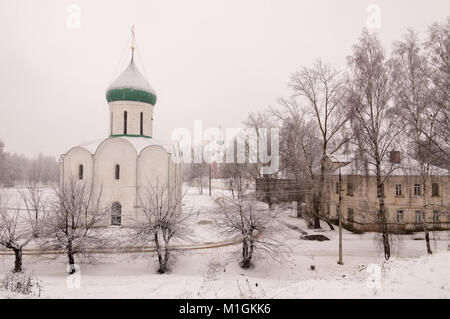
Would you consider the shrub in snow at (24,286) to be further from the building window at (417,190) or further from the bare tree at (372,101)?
the building window at (417,190)

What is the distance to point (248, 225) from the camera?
12570mm

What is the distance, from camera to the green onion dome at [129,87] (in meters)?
20.5

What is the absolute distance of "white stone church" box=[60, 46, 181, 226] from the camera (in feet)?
61.6

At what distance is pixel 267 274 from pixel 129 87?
1717 cm

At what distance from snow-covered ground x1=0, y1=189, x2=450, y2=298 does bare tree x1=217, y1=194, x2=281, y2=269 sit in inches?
27.0

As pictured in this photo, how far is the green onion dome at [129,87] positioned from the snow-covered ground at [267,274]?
1225 cm

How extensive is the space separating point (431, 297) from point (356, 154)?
8.63 metres

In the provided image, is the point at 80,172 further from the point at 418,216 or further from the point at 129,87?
the point at 418,216

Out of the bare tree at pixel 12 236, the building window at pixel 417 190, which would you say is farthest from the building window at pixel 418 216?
the bare tree at pixel 12 236

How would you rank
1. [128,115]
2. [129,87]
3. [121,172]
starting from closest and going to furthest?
[121,172] → [129,87] → [128,115]

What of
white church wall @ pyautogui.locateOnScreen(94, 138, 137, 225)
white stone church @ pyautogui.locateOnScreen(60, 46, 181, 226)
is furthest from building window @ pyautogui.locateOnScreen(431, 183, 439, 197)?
white church wall @ pyautogui.locateOnScreen(94, 138, 137, 225)

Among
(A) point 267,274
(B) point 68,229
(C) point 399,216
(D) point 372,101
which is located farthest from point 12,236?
(C) point 399,216
